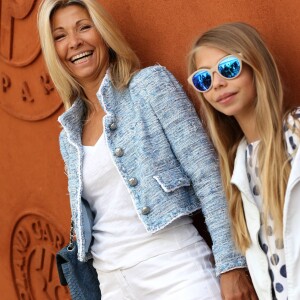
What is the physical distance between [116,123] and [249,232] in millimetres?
798

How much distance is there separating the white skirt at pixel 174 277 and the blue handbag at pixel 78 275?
33 centimetres

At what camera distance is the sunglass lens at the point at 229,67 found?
2574 millimetres

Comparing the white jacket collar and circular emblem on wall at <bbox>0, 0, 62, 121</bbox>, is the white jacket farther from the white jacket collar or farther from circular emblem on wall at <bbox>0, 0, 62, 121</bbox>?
circular emblem on wall at <bbox>0, 0, 62, 121</bbox>

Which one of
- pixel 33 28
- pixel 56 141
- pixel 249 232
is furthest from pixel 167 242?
pixel 33 28

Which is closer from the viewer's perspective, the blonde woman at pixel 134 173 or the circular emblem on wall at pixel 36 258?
the blonde woman at pixel 134 173

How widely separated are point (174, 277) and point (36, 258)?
80.5 inches

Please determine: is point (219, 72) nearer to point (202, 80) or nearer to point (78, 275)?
point (202, 80)

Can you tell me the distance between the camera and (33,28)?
4305mm

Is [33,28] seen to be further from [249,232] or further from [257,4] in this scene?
[249,232]

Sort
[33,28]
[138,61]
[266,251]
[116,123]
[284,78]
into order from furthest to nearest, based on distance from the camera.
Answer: [33,28]
[138,61]
[116,123]
[284,78]
[266,251]

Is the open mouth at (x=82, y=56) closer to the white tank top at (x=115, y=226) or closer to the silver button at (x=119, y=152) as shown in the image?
the white tank top at (x=115, y=226)

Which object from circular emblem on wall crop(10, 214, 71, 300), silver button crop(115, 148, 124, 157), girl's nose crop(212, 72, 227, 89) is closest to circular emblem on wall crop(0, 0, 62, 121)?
circular emblem on wall crop(10, 214, 71, 300)

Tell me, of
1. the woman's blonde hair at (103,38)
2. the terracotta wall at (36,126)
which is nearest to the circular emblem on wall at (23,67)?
the terracotta wall at (36,126)

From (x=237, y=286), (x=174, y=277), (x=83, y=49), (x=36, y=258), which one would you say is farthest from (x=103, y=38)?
(x=36, y=258)
